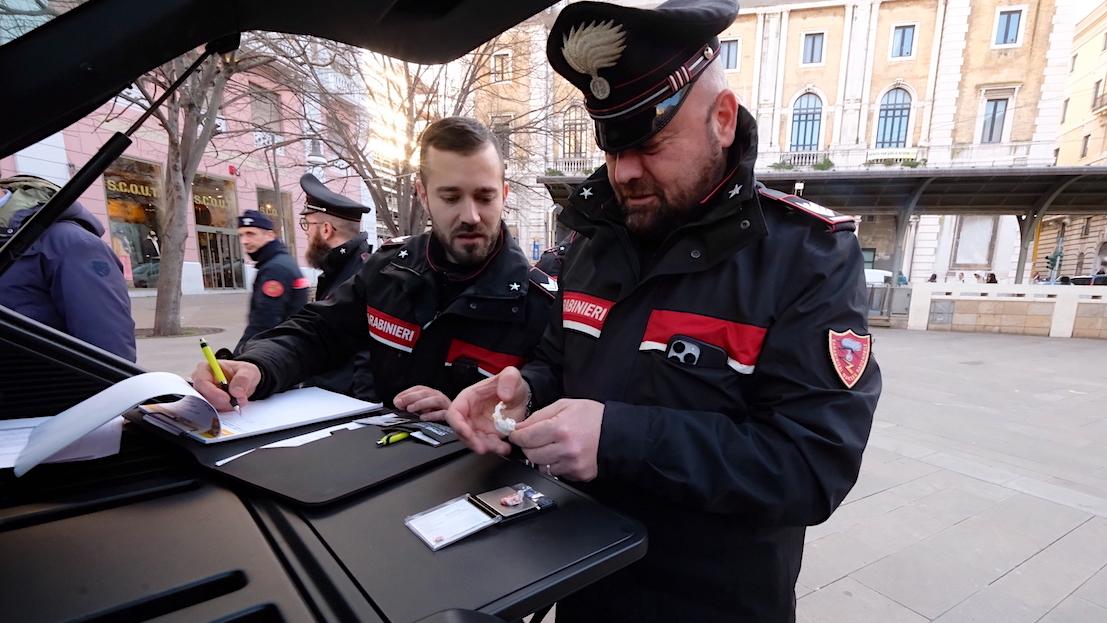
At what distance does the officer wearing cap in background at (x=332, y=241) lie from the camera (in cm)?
296

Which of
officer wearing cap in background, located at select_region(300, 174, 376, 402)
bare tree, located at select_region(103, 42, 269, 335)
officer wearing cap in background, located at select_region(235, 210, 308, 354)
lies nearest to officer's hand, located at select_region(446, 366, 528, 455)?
officer wearing cap in background, located at select_region(300, 174, 376, 402)

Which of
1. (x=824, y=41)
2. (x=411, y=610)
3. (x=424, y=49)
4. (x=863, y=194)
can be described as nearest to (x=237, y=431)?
(x=411, y=610)

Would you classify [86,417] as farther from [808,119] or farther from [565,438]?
[808,119]

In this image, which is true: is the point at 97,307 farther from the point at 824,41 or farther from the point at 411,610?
the point at 824,41

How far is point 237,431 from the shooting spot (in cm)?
96

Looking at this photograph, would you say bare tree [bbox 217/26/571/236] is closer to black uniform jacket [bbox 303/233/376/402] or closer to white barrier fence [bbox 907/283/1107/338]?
black uniform jacket [bbox 303/233/376/402]

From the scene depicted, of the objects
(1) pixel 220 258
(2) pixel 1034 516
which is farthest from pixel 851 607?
(1) pixel 220 258

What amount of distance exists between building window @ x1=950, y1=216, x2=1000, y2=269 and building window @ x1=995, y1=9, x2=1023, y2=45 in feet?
28.4

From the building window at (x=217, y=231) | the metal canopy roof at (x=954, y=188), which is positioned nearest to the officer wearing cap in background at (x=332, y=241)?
the metal canopy roof at (x=954, y=188)

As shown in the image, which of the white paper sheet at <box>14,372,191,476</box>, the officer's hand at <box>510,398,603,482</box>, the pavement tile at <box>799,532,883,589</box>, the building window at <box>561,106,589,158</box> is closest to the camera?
the white paper sheet at <box>14,372,191,476</box>

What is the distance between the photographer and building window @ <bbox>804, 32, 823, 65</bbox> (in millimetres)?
26766

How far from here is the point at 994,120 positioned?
2533 cm

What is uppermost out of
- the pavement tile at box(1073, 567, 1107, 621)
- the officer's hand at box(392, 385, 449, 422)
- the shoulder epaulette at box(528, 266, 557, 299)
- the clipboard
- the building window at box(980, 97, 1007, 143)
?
the building window at box(980, 97, 1007, 143)

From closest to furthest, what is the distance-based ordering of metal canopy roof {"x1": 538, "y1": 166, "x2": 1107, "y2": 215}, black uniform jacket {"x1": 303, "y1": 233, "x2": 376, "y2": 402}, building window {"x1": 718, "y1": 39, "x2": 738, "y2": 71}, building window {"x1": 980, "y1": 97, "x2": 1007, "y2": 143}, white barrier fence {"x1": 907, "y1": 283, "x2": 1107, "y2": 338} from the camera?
1. black uniform jacket {"x1": 303, "y1": 233, "x2": 376, "y2": 402}
2. white barrier fence {"x1": 907, "y1": 283, "x2": 1107, "y2": 338}
3. metal canopy roof {"x1": 538, "y1": 166, "x2": 1107, "y2": 215}
4. building window {"x1": 980, "y1": 97, "x2": 1007, "y2": 143}
5. building window {"x1": 718, "y1": 39, "x2": 738, "y2": 71}
